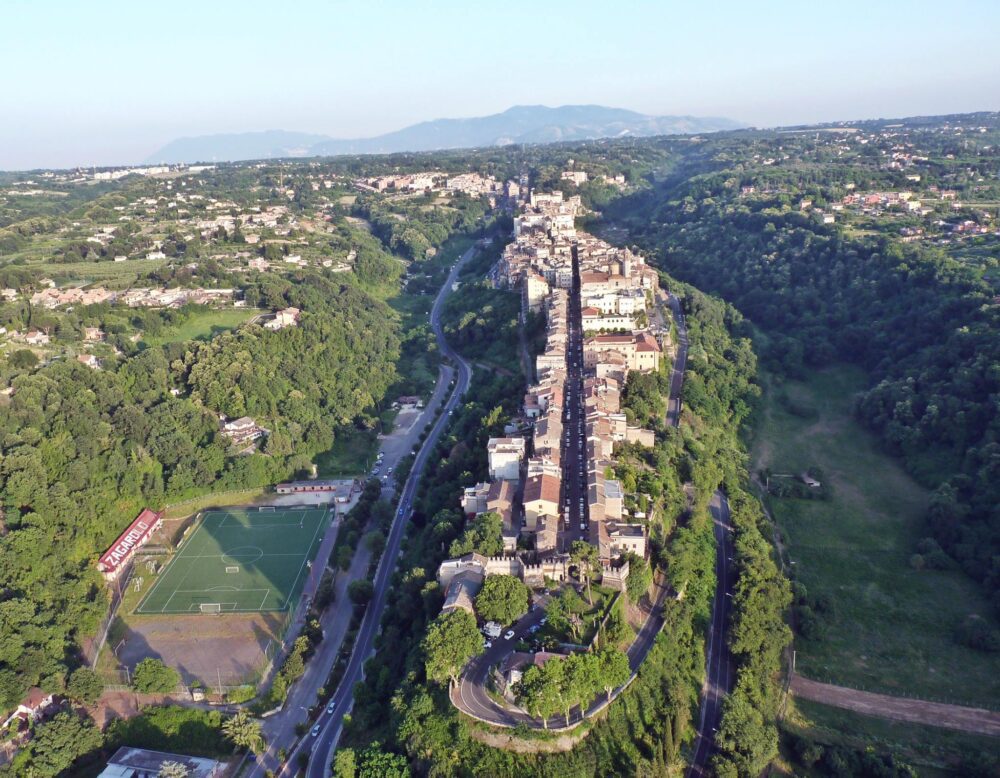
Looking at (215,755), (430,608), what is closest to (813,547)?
(430,608)

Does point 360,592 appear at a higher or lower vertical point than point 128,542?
higher

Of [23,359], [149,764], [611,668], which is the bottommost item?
[149,764]

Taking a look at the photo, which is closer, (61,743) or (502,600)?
(61,743)

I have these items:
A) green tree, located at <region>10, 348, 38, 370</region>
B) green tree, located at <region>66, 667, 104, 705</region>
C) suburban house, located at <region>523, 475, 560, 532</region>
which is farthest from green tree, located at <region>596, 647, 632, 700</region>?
green tree, located at <region>10, 348, 38, 370</region>

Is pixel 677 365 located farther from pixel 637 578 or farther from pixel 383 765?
pixel 383 765

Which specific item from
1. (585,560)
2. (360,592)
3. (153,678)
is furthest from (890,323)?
(153,678)

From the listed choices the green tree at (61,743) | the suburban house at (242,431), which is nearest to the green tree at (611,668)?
the green tree at (61,743)
